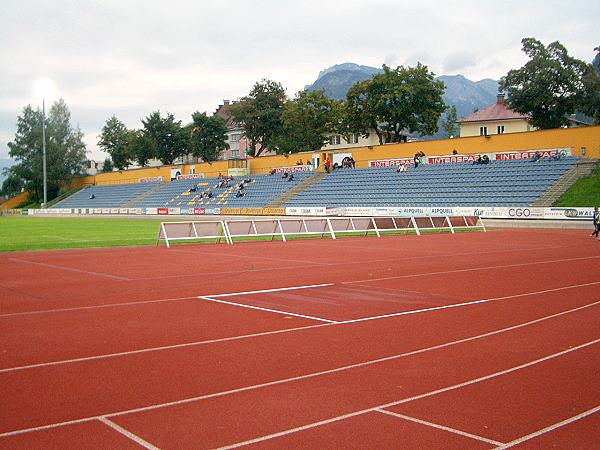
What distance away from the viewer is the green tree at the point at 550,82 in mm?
64500

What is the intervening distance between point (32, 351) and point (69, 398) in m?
2.26

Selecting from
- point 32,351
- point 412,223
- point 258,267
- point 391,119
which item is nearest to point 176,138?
point 391,119

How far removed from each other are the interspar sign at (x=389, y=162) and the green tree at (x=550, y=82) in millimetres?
17503

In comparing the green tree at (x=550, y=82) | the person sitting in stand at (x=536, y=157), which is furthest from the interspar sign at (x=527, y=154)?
the green tree at (x=550, y=82)

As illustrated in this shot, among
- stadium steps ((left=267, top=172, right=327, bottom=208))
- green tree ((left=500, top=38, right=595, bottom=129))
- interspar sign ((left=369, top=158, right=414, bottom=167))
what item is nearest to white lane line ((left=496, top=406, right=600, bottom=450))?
interspar sign ((left=369, top=158, right=414, bottom=167))

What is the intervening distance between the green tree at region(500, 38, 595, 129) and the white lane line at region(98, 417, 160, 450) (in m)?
66.8

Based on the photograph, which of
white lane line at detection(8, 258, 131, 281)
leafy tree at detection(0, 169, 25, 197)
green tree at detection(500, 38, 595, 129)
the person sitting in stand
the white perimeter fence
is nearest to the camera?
white lane line at detection(8, 258, 131, 281)

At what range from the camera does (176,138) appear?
10619 cm

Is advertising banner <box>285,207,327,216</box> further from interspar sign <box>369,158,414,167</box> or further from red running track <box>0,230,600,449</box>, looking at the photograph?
red running track <box>0,230,600,449</box>

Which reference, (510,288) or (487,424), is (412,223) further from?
(487,424)

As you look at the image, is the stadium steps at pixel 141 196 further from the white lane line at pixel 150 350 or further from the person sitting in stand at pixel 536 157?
the white lane line at pixel 150 350

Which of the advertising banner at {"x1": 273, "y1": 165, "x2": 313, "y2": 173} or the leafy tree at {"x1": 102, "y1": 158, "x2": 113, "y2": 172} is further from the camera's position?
the leafy tree at {"x1": 102, "y1": 158, "x2": 113, "y2": 172}

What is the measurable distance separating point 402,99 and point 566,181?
3699cm

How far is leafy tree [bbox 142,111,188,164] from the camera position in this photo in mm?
104938
